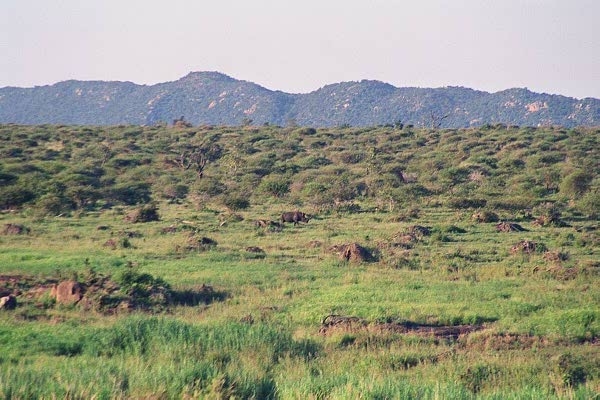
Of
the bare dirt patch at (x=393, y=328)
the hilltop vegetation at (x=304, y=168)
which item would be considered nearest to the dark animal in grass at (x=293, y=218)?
the hilltop vegetation at (x=304, y=168)

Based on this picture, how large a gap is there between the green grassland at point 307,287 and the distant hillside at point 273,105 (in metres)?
90.6

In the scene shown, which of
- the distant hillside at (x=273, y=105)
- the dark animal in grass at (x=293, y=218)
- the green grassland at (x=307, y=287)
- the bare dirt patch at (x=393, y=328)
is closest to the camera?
the green grassland at (x=307, y=287)

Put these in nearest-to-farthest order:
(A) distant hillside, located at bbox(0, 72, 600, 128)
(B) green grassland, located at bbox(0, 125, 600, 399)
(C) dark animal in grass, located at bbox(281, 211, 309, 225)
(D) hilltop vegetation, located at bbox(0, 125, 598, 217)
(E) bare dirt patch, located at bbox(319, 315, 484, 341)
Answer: (B) green grassland, located at bbox(0, 125, 600, 399) → (E) bare dirt patch, located at bbox(319, 315, 484, 341) → (C) dark animal in grass, located at bbox(281, 211, 309, 225) → (D) hilltop vegetation, located at bbox(0, 125, 598, 217) → (A) distant hillside, located at bbox(0, 72, 600, 128)

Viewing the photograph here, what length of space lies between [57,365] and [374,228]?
16530 mm

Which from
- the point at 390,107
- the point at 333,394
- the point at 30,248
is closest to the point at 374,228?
the point at 30,248

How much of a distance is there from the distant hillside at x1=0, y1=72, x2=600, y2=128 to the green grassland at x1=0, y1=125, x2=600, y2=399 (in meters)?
90.6

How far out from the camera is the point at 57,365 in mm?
7547

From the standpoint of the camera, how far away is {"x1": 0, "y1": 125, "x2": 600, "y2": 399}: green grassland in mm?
6844

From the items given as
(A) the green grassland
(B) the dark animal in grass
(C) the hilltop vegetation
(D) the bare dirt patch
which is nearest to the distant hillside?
(C) the hilltop vegetation

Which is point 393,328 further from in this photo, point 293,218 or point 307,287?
point 293,218

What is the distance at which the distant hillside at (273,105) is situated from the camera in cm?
12694

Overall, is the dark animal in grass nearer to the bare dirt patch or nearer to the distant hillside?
the bare dirt patch

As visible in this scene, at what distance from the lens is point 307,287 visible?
1338cm

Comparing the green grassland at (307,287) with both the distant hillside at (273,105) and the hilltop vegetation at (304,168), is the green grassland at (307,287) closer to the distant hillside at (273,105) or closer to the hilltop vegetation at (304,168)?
the hilltop vegetation at (304,168)
